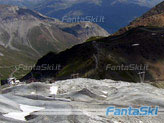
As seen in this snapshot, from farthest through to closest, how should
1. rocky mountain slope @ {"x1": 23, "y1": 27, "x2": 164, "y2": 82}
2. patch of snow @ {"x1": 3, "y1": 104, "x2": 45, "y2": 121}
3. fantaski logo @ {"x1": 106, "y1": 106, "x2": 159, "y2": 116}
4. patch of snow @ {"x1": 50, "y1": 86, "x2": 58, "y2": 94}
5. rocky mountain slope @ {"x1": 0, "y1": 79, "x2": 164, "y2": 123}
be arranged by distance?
rocky mountain slope @ {"x1": 23, "y1": 27, "x2": 164, "y2": 82}, patch of snow @ {"x1": 50, "y1": 86, "x2": 58, "y2": 94}, fantaski logo @ {"x1": 106, "y1": 106, "x2": 159, "y2": 116}, patch of snow @ {"x1": 3, "y1": 104, "x2": 45, "y2": 121}, rocky mountain slope @ {"x1": 0, "y1": 79, "x2": 164, "y2": 123}

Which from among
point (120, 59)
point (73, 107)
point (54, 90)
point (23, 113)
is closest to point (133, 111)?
point (73, 107)

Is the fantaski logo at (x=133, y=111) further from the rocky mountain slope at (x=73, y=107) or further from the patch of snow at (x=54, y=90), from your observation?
the patch of snow at (x=54, y=90)

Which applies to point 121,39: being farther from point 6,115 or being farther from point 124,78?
point 6,115

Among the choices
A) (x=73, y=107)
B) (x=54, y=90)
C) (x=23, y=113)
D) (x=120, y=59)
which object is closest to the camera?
(x=23, y=113)

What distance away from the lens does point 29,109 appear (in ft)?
88.6

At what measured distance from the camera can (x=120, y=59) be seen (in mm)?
141375

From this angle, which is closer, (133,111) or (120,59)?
(133,111)

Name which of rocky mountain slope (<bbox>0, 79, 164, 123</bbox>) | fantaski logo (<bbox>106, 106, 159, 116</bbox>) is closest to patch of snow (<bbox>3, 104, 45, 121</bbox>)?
rocky mountain slope (<bbox>0, 79, 164, 123</bbox>)

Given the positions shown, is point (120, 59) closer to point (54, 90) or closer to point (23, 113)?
point (54, 90)

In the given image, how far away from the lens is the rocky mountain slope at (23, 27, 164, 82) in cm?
12180

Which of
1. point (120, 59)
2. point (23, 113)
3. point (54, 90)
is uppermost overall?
point (120, 59)

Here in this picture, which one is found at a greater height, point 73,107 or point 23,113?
point 73,107

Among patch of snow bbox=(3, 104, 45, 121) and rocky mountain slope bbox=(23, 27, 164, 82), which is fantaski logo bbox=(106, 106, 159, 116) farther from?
rocky mountain slope bbox=(23, 27, 164, 82)

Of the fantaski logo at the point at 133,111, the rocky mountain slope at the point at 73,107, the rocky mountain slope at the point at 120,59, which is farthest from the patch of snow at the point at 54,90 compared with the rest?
the rocky mountain slope at the point at 120,59
